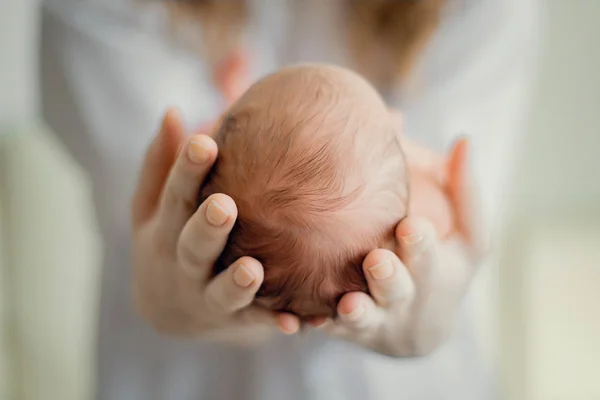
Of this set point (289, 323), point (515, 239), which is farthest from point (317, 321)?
point (515, 239)

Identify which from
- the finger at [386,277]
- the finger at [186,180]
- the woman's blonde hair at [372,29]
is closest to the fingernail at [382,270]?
the finger at [386,277]

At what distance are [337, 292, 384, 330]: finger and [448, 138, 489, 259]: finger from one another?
0.38 feet

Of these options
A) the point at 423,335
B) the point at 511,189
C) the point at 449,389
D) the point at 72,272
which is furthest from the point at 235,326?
the point at 511,189

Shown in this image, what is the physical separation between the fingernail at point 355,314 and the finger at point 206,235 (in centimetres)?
9

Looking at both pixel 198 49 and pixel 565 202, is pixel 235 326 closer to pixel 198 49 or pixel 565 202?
pixel 198 49

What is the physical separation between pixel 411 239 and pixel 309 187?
0.23ft

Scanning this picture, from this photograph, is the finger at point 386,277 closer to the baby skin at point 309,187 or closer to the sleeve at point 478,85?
the baby skin at point 309,187

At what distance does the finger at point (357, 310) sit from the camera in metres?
0.36

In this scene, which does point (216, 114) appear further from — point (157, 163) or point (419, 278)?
point (419, 278)

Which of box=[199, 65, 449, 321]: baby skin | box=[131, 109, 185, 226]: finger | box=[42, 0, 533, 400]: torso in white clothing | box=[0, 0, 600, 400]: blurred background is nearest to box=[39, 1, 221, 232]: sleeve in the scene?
box=[42, 0, 533, 400]: torso in white clothing

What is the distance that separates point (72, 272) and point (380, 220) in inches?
35.3

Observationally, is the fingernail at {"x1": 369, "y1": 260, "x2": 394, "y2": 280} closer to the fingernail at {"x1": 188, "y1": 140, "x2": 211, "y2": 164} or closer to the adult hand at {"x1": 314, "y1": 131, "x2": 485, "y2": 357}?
the adult hand at {"x1": 314, "y1": 131, "x2": 485, "y2": 357}

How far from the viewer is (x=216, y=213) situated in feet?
1.08

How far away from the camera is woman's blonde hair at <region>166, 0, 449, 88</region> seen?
0.64 m
